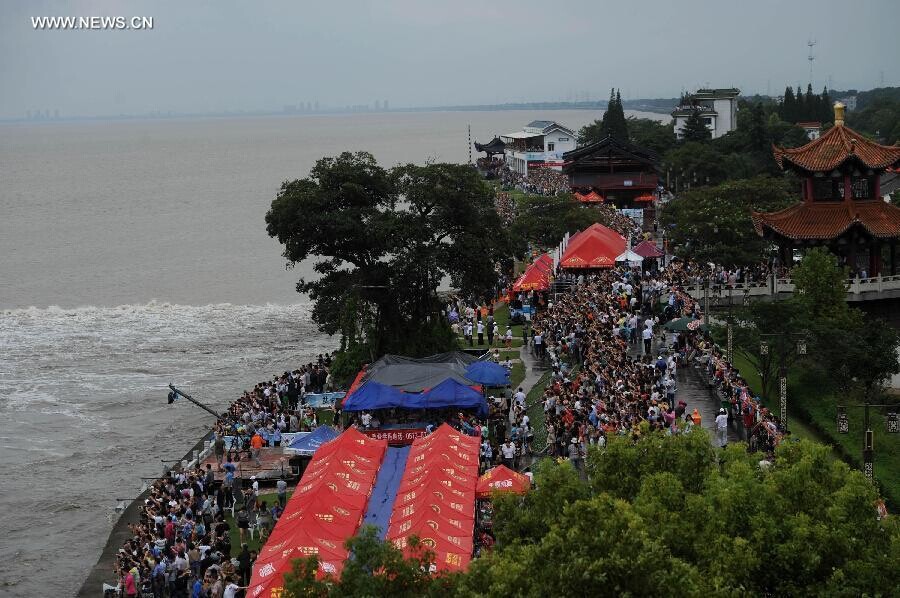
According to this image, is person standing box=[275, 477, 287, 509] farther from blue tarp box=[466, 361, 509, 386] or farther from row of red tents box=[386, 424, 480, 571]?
blue tarp box=[466, 361, 509, 386]

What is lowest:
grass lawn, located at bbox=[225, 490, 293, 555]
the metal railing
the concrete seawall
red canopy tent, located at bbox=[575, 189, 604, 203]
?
the concrete seawall

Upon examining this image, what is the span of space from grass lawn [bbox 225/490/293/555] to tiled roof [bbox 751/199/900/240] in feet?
83.0

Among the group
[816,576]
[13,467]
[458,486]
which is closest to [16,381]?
[13,467]

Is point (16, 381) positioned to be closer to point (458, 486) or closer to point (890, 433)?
point (458, 486)

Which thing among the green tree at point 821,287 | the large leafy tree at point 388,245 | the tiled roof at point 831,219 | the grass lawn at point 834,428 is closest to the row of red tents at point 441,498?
the grass lawn at point 834,428

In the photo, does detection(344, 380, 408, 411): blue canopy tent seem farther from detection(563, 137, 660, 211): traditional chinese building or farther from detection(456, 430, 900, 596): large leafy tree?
detection(563, 137, 660, 211): traditional chinese building

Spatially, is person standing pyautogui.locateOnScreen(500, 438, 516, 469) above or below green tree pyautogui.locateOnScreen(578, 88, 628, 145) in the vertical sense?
below

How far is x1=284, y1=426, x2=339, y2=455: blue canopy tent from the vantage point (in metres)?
32.5

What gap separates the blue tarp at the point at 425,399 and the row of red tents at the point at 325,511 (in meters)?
3.64

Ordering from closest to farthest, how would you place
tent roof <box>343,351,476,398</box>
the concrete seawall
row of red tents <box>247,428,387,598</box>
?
row of red tents <box>247,428,387,598</box>, the concrete seawall, tent roof <box>343,351,476,398</box>

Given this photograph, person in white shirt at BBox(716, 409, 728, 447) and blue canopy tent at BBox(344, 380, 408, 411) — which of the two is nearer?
person in white shirt at BBox(716, 409, 728, 447)

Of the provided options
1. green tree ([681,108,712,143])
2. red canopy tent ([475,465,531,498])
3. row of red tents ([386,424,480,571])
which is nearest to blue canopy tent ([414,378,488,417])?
row of red tents ([386,424,480,571])

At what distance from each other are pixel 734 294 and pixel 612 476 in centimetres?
2719

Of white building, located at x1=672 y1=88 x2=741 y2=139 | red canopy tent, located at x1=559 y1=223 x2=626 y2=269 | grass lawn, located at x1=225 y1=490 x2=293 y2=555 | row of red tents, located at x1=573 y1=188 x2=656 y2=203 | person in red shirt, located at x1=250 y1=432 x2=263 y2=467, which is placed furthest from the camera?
white building, located at x1=672 y1=88 x2=741 y2=139
